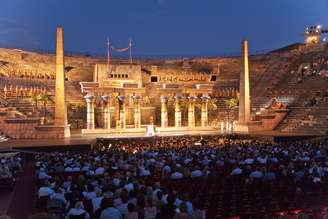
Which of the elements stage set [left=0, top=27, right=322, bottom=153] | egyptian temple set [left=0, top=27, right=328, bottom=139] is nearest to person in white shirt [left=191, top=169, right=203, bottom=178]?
stage set [left=0, top=27, right=322, bottom=153]

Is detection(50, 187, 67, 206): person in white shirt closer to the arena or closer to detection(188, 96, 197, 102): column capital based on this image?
the arena

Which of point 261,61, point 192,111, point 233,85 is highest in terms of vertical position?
point 261,61

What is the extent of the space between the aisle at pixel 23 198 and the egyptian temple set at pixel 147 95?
20.1m

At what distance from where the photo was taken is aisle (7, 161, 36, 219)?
14.5 meters

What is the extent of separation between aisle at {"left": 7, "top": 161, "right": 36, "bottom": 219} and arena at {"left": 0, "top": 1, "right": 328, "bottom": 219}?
0.05 meters

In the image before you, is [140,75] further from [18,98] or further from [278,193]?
[278,193]

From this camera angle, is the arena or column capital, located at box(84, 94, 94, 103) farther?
column capital, located at box(84, 94, 94, 103)

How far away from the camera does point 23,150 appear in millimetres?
31469

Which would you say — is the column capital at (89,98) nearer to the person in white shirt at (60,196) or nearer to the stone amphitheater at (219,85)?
the stone amphitheater at (219,85)

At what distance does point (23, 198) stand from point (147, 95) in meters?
47.3

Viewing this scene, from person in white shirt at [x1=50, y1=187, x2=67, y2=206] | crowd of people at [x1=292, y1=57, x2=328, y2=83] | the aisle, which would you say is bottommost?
the aisle

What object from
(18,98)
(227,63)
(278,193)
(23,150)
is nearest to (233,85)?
(227,63)

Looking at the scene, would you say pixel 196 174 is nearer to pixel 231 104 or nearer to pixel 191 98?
pixel 191 98

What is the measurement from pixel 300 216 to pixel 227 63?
65046 mm
